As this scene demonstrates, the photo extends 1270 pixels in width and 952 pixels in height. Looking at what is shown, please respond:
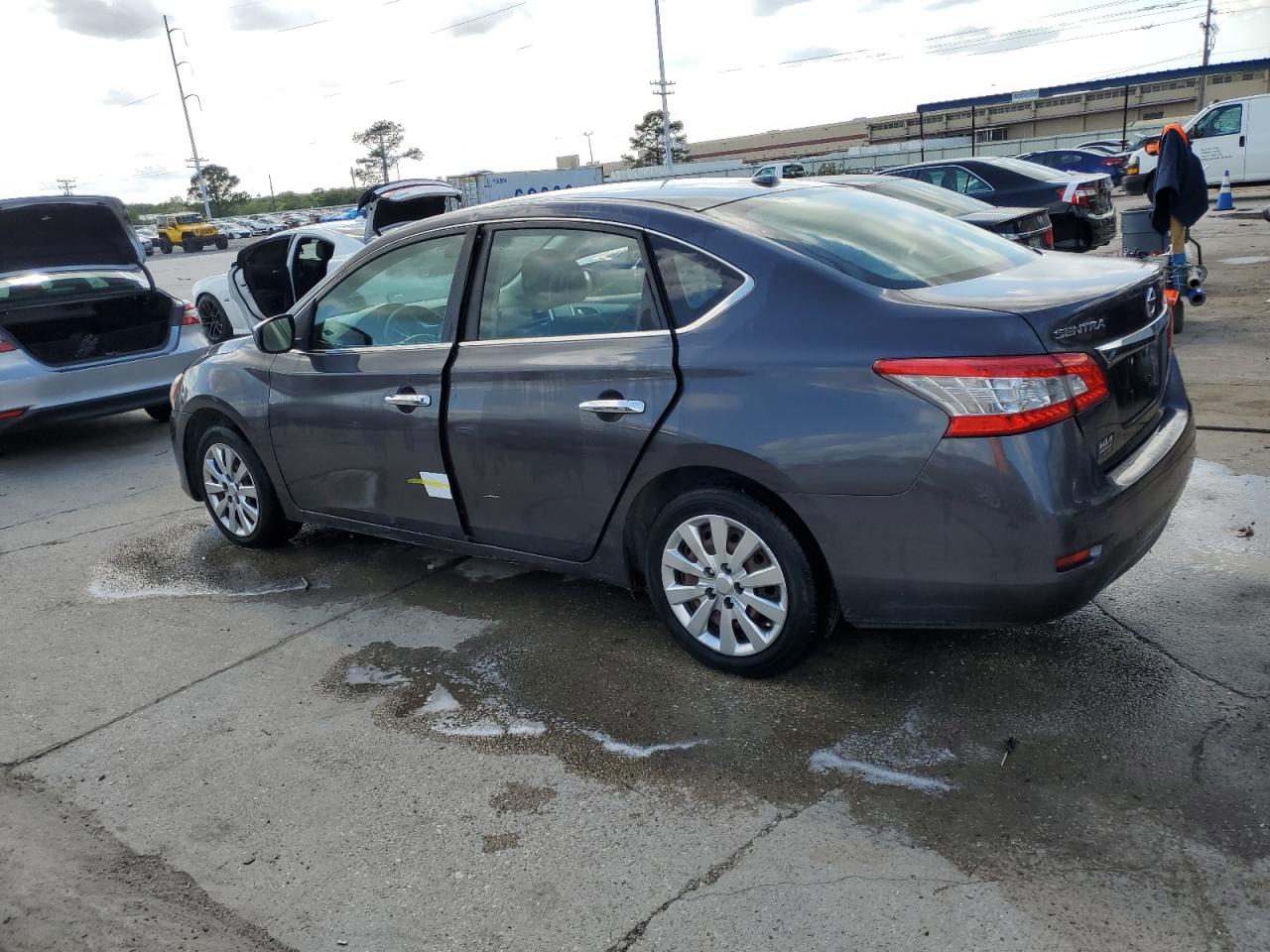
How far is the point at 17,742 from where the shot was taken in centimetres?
386

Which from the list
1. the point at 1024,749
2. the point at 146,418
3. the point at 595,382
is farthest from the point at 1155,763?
the point at 146,418

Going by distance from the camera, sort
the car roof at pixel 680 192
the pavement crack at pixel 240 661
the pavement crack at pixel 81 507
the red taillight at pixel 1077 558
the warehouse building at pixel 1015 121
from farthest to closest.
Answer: the warehouse building at pixel 1015 121 < the pavement crack at pixel 81 507 < the car roof at pixel 680 192 < the pavement crack at pixel 240 661 < the red taillight at pixel 1077 558

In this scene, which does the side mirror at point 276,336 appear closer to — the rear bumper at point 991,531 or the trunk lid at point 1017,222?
the rear bumper at point 991,531

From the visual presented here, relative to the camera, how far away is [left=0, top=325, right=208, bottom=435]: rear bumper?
8.01 meters

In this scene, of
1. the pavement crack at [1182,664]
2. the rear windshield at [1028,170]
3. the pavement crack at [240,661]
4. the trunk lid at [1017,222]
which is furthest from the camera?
the rear windshield at [1028,170]

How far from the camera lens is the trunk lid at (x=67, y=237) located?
8.84 m

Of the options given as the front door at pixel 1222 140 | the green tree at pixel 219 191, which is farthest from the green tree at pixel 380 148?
the front door at pixel 1222 140

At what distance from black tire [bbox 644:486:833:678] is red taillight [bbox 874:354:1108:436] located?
27.3 inches

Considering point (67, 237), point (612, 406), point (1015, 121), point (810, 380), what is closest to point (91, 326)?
point (67, 237)

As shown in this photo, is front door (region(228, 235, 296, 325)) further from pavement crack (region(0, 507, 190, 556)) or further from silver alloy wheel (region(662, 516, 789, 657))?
silver alloy wheel (region(662, 516, 789, 657))

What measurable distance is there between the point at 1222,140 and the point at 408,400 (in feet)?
89.0

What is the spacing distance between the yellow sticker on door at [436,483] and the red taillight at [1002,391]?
6.89ft

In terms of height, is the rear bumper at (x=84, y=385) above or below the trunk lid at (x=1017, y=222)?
below

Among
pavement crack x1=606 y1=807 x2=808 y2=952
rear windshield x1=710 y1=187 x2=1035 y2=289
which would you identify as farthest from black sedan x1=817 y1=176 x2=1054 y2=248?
pavement crack x1=606 y1=807 x2=808 y2=952
